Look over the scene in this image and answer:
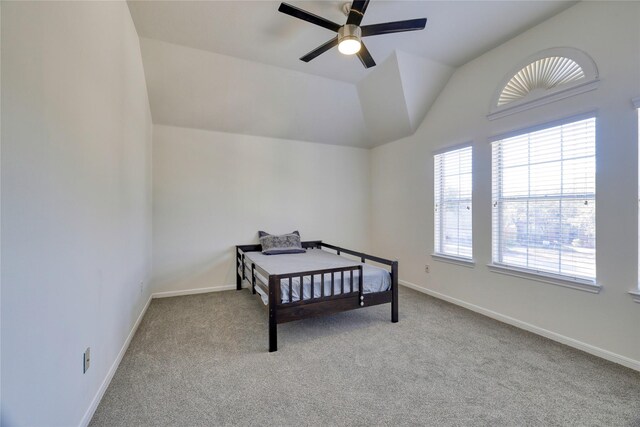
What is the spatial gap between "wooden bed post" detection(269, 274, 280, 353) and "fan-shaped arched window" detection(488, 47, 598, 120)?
3.15m

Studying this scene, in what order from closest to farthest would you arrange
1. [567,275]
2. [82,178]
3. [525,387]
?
[82,178] → [525,387] → [567,275]

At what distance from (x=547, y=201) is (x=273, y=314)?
2.96 m

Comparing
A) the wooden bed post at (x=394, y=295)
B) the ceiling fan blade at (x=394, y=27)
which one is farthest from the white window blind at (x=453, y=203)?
the ceiling fan blade at (x=394, y=27)

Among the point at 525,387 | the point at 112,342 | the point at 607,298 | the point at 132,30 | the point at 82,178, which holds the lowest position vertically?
the point at 525,387

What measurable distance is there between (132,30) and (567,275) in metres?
4.94

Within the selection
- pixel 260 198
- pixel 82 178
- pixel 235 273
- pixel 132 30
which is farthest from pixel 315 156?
pixel 82 178

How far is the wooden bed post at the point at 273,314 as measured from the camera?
2486mm

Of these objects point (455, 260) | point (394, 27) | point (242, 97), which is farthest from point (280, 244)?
point (394, 27)

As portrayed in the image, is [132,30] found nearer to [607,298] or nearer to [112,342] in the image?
[112,342]

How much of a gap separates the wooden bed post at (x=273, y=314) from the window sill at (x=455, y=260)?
251 cm

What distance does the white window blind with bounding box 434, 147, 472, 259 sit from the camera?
3.62 meters

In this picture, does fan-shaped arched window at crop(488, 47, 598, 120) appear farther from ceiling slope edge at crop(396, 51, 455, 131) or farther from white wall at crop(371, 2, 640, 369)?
ceiling slope edge at crop(396, 51, 455, 131)

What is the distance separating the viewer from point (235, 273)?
14.8 feet

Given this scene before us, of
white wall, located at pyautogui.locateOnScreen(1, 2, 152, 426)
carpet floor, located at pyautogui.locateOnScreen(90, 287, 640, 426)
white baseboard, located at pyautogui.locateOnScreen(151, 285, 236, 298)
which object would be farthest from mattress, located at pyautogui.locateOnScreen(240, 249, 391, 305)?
white wall, located at pyautogui.locateOnScreen(1, 2, 152, 426)
